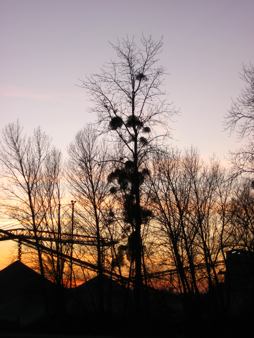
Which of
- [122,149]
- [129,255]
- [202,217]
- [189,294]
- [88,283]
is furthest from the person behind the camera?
[88,283]

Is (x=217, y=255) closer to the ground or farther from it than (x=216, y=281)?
farther from it

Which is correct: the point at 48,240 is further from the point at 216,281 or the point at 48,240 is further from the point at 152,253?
the point at 216,281

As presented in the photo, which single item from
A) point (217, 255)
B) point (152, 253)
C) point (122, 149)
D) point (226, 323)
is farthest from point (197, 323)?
point (122, 149)

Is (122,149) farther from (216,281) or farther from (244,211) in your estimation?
(216,281)

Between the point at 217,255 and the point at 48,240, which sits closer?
the point at 48,240

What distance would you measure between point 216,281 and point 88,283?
9869 millimetres

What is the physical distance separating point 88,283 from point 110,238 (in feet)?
18.8

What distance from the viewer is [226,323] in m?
24.4

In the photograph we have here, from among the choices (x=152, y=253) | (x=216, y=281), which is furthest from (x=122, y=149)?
(x=216, y=281)

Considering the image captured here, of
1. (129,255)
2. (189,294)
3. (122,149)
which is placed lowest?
(189,294)

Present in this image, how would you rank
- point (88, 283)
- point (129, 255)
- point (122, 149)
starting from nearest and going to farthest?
1. point (122, 149)
2. point (129, 255)
3. point (88, 283)

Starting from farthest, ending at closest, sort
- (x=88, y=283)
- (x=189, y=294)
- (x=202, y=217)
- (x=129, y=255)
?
(x=88, y=283) → (x=202, y=217) → (x=189, y=294) → (x=129, y=255)

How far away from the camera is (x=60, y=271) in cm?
3072

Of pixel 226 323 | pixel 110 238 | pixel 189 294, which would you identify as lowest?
pixel 226 323
